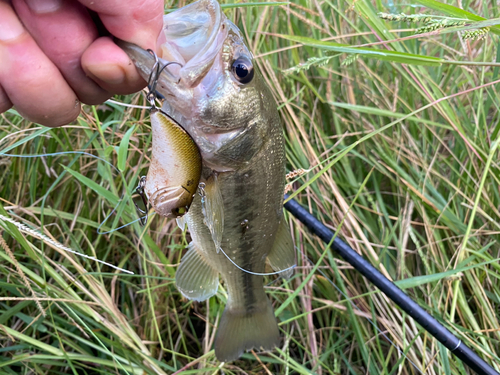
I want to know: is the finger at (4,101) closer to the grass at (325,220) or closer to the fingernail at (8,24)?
the fingernail at (8,24)

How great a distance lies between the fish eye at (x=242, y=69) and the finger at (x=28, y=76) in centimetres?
44

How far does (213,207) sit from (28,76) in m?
0.58

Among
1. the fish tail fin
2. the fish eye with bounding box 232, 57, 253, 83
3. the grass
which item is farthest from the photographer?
the grass

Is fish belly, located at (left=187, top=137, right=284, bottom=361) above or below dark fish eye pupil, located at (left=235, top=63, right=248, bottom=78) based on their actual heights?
below

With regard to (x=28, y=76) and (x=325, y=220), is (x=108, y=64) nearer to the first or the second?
(x=28, y=76)

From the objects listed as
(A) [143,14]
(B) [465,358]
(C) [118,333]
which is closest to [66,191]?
(C) [118,333]

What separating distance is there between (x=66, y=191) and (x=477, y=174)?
212cm

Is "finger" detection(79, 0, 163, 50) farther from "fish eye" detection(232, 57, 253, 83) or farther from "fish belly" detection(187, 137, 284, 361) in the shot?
"fish belly" detection(187, 137, 284, 361)

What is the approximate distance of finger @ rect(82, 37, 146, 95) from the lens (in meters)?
0.92

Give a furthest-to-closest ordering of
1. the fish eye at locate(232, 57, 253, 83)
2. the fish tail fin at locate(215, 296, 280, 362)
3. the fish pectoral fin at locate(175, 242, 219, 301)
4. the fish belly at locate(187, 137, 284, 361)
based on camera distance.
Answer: the fish tail fin at locate(215, 296, 280, 362)
the fish pectoral fin at locate(175, 242, 219, 301)
the fish belly at locate(187, 137, 284, 361)
the fish eye at locate(232, 57, 253, 83)

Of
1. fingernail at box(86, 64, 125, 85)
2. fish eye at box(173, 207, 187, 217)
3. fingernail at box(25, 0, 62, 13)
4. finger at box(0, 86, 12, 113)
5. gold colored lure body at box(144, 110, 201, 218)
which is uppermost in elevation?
fingernail at box(25, 0, 62, 13)

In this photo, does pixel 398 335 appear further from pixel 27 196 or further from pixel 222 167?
pixel 27 196

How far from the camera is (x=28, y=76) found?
2.99 feet

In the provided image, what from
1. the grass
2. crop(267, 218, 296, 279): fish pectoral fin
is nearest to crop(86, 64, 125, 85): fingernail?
crop(267, 218, 296, 279): fish pectoral fin
